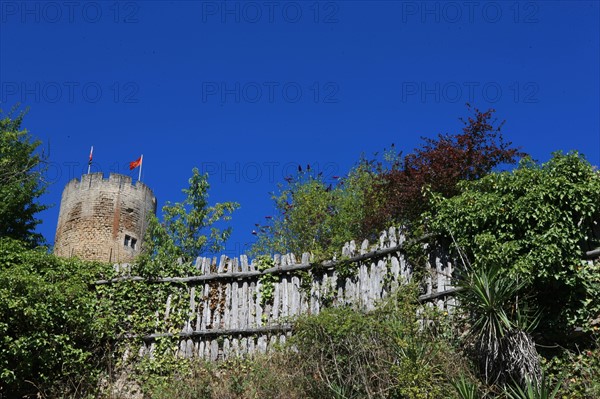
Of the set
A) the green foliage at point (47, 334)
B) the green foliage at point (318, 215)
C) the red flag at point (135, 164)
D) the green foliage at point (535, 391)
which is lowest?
the green foliage at point (535, 391)

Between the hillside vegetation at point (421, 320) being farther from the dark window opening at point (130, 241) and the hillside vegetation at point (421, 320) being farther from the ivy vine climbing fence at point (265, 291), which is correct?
the dark window opening at point (130, 241)

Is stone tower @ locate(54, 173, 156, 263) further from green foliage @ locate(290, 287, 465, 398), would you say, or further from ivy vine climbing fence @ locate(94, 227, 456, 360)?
green foliage @ locate(290, 287, 465, 398)

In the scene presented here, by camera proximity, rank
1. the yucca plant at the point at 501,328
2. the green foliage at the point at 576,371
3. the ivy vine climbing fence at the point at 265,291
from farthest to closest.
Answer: the ivy vine climbing fence at the point at 265,291 < the yucca plant at the point at 501,328 < the green foliage at the point at 576,371

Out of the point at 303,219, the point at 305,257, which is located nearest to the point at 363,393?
the point at 305,257

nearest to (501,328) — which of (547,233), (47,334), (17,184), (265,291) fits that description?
(547,233)

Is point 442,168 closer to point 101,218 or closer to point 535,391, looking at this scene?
point 535,391

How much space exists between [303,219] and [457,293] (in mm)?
8847

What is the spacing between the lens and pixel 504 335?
27.9ft

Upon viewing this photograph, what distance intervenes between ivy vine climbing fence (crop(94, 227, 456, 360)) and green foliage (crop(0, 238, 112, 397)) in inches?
34.1

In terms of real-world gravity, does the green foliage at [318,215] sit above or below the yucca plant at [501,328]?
above

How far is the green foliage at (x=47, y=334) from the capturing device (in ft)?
34.3

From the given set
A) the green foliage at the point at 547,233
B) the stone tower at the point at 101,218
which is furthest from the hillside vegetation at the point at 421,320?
the stone tower at the point at 101,218

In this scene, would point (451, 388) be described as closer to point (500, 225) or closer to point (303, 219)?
point (500, 225)

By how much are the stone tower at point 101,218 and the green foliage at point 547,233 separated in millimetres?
14725
